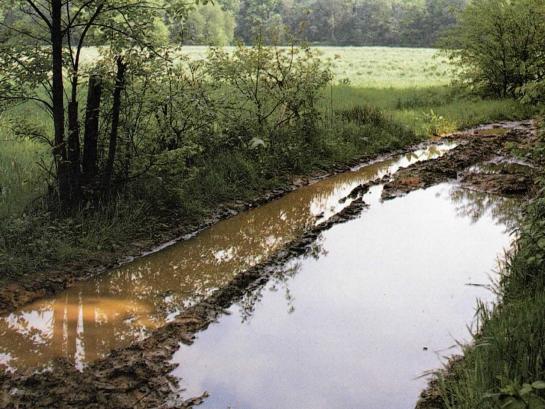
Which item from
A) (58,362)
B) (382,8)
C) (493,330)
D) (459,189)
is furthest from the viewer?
(382,8)

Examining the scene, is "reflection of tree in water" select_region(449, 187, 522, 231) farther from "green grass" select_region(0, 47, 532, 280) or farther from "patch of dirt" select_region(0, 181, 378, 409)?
"patch of dirt" select_region(0, 181, 378, 409)

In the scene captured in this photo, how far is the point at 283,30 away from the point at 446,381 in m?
8.86

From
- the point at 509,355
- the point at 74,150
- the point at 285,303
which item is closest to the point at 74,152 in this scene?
the point at 74,150

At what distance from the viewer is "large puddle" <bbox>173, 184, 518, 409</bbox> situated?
4.05 m

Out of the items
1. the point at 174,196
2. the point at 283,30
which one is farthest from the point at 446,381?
the point at 283,30

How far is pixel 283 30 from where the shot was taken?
1122 cm

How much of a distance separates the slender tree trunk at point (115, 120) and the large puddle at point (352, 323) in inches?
110

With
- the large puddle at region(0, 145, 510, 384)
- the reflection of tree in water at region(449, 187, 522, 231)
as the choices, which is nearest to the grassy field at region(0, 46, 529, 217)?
the large puddle at region(0, 145, 510, 384)

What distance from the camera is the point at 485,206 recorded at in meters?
8.69

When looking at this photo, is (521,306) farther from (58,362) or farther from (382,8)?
(382,8)

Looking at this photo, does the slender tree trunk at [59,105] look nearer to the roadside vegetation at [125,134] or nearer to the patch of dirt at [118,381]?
the roadside vegetation at [125,134]

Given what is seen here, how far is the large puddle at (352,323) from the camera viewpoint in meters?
4.05

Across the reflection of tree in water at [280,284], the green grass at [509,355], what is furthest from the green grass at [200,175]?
the green grass at [509,355]

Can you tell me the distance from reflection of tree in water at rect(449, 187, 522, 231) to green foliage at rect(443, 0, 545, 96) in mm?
10530
